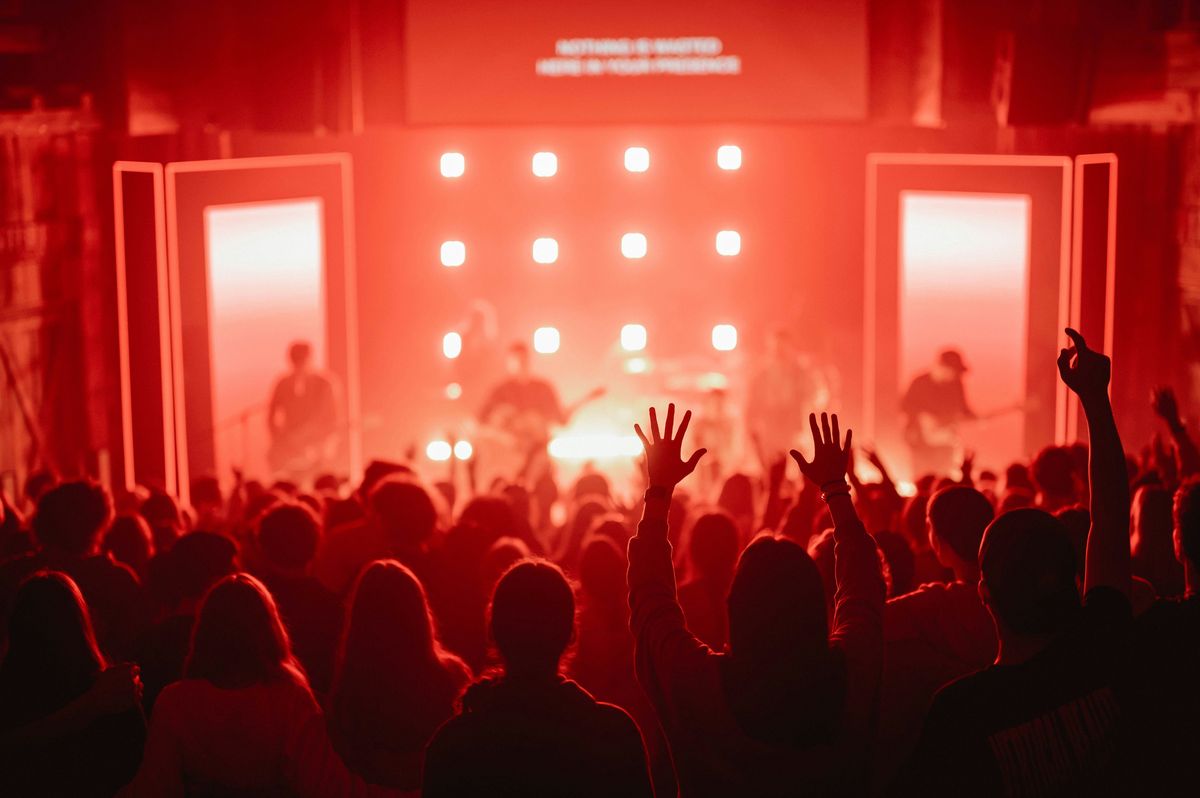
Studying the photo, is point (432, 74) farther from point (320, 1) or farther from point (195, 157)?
point (195, 157)

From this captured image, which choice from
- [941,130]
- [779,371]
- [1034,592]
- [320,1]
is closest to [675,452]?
[1034,592]

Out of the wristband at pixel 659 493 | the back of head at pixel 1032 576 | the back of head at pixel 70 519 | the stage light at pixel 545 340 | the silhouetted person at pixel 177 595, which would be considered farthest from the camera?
the stage light at pixel 545 340

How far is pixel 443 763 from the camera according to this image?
7.82 ft

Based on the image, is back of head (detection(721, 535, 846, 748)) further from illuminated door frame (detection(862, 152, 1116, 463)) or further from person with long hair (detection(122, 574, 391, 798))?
illuminated door frame (detection(862, 152, 1116, 463))

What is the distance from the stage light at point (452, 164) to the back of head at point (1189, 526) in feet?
37.1

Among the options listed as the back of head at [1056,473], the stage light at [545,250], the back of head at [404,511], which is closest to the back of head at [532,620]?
the back of head at [404,511]

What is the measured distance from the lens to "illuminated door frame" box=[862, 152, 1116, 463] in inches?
427

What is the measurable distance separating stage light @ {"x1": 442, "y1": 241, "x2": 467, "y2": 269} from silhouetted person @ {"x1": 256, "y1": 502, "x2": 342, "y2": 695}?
376 inches

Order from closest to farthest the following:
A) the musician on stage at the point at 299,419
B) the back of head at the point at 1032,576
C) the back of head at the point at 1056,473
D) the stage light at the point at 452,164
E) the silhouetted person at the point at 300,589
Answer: the back of head at the point at 1032,576, the silhouetted person at the point at 300,589, the back of head at the point at 1056,473, the musician on stage at the point at 299,419, the stage light at the point at 452,164

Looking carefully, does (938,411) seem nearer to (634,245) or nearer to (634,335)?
(634,335)

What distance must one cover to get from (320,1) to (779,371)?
495 centimetres

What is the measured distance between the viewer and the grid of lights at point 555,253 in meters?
13.5

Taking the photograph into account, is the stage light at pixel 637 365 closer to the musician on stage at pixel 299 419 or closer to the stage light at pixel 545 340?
the stage light at pixel 545 340

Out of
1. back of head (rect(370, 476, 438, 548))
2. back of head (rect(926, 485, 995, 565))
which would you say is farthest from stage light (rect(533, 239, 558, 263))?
back of head (rect(926, 485, 995, 565))
